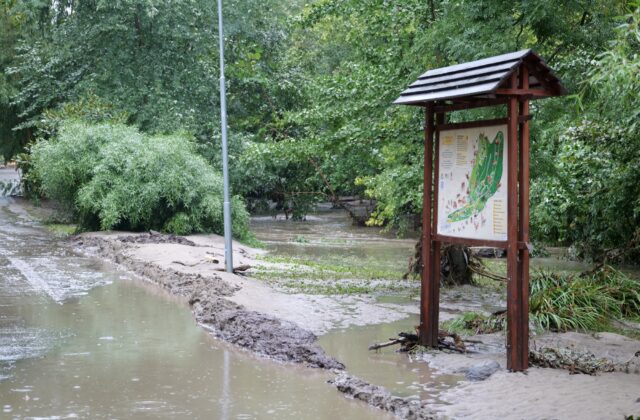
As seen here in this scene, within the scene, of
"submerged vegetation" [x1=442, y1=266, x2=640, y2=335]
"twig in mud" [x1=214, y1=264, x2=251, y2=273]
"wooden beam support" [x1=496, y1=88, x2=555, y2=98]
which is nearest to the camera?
"wooden beam support" [x1=496, y1=88, x2=555, y2=98]

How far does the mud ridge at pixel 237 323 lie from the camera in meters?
10.3

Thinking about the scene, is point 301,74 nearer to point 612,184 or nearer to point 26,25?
point 26,25

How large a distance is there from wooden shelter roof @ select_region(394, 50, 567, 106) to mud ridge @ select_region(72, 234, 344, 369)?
342 cm

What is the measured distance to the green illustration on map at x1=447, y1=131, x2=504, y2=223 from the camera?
Answer: 31.3 ft

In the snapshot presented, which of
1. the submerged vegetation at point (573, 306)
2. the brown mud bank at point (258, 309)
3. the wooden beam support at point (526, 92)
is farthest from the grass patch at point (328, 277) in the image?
the wooden beam support at point (526, 92)

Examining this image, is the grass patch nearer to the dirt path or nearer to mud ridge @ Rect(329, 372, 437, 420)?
the dirt path

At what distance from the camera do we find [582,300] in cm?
1241

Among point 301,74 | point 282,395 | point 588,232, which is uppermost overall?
point 301,74

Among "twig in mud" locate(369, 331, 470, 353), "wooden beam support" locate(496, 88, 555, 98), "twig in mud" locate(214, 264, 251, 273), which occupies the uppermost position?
"wooden beam support" locate(496, 88, 555, 98)

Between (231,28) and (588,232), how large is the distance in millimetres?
16910

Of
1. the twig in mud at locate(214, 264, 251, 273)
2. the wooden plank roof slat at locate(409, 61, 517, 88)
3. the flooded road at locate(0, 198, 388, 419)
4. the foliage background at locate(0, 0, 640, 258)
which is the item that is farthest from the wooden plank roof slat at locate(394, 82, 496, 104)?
the twig in mud at locate(214, 264, 251, 273)

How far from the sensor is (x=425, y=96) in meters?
10.2

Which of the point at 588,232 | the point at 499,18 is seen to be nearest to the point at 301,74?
the point at 588,232

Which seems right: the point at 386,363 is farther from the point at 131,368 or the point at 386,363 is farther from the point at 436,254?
the point at 131,368
